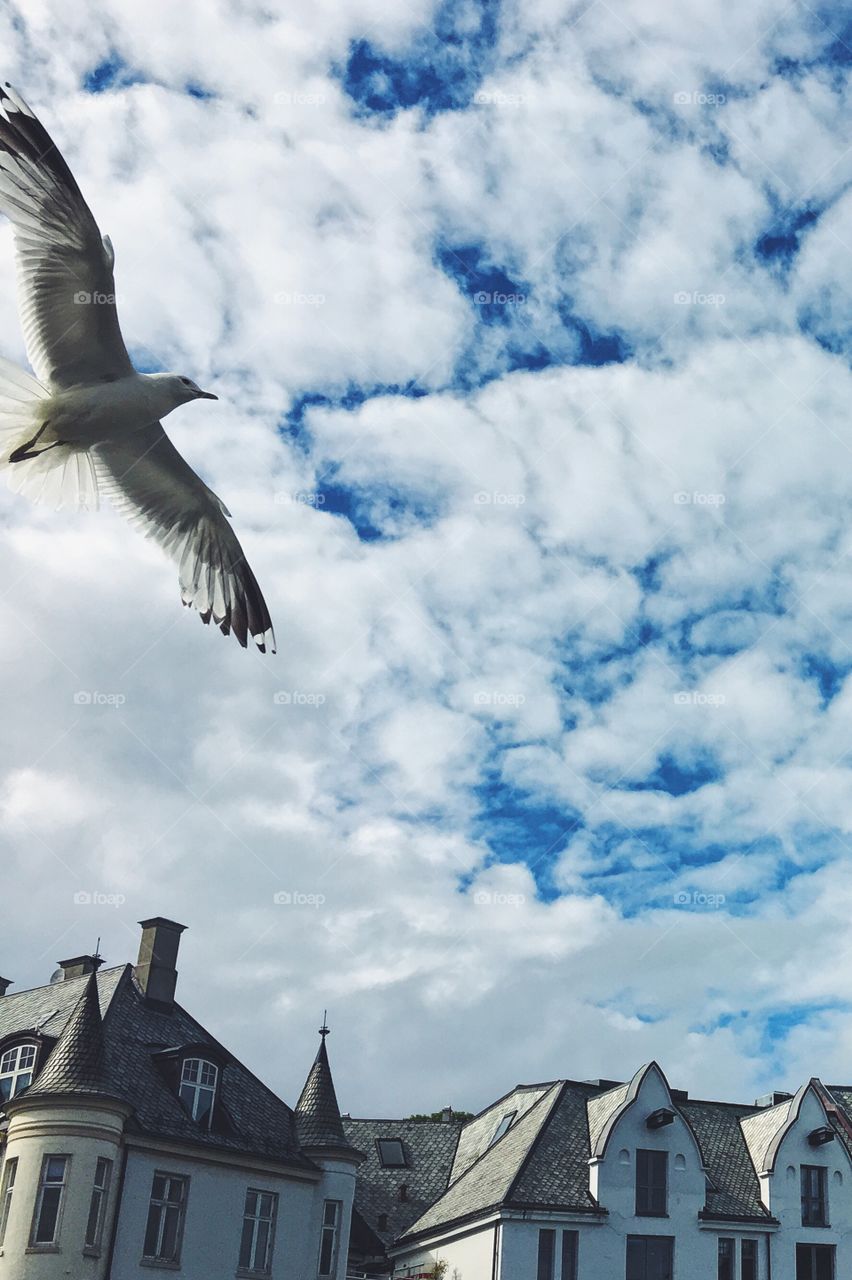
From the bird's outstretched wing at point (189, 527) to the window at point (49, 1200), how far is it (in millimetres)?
18895

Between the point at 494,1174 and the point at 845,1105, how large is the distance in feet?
45.6

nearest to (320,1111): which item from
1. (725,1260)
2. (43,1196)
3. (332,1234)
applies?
(332,1234)

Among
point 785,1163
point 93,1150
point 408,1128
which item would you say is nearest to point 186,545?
point 93,1150

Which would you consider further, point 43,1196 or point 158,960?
point 158,960

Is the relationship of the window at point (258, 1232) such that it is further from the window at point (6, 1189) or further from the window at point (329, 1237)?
the window at point (6, 1189)

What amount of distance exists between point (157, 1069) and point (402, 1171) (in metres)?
14.4

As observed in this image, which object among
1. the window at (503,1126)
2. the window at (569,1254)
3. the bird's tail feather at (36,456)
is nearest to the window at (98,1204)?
the window at (569,1254)

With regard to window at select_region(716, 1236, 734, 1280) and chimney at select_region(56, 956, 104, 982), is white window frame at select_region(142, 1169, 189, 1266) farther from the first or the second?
window at select_region(716, 1236, 734, 1280)

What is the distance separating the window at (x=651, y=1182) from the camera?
127 ft

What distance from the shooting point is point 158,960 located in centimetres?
3781

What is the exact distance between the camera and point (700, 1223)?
39031 millimetres

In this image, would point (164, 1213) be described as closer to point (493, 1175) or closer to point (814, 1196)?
point (493, 1175)

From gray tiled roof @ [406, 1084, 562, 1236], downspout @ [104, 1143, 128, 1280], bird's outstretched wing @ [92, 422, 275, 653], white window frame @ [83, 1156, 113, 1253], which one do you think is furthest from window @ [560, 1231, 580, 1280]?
bird's outstretched wing @ [92, 422, 275, 653]

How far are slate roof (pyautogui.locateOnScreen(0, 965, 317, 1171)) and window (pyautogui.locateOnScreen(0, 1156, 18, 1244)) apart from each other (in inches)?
61.5
